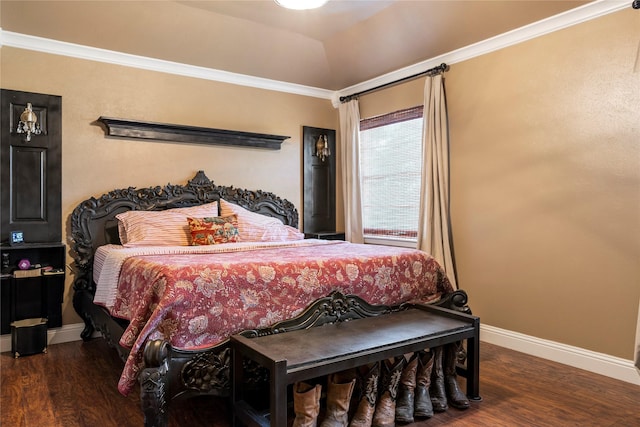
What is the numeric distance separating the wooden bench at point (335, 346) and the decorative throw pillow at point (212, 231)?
154cm

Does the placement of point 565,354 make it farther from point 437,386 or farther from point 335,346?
point 335,346

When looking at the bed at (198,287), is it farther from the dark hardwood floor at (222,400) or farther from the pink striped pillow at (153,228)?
the dark hardwood floor at (222,400)

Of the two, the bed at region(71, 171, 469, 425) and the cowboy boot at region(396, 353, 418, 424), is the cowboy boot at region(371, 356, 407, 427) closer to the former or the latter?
the cowboy boot at region(396, 353, 418, 424)

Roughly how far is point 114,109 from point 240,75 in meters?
1.34

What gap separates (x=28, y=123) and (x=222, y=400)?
8.95 feet

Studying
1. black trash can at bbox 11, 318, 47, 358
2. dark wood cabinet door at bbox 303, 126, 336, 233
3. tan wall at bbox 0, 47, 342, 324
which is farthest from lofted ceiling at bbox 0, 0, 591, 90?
black trash can at bbox 11, 318, 47, 358

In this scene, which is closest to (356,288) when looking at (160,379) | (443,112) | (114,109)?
(160,379)

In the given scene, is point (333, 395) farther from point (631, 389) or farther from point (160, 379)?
point (631, 389)

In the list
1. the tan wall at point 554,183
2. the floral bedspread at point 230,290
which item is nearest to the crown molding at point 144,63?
the tan wall at point 554,183

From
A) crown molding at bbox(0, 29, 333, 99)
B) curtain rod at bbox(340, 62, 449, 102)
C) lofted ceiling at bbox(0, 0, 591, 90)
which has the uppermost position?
lofted ceiling at bbox(0, 0, 591, 90)

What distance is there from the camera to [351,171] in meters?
5.05

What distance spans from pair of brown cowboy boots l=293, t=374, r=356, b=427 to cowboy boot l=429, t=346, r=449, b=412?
563mm

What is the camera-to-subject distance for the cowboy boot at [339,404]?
6.79 ft

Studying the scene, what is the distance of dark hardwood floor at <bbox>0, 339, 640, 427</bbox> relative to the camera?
2234 mm
